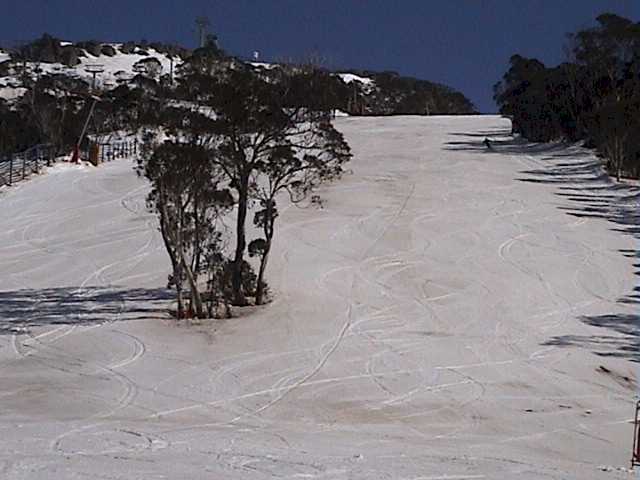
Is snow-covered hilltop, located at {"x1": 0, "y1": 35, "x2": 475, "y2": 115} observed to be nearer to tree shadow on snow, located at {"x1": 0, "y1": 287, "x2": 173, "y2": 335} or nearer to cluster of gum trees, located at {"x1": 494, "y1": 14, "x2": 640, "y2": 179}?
cluster of gum trees, located at {"x1": 494, "y1": 14, "x2": 640, "y2": 179}

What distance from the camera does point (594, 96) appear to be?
62156 mm

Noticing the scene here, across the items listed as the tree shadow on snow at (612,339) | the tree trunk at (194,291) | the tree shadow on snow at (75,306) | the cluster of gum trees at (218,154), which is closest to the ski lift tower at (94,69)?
the tree shadow on snow at (75,306)

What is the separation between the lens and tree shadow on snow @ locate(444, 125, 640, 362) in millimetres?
22078

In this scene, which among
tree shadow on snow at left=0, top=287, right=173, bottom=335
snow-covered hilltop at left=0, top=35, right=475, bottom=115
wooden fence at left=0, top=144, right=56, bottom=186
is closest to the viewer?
tree shadow on snow at left=0, top=287, right=173, bottom=335

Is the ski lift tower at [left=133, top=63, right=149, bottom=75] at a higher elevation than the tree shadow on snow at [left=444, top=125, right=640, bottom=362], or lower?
higher

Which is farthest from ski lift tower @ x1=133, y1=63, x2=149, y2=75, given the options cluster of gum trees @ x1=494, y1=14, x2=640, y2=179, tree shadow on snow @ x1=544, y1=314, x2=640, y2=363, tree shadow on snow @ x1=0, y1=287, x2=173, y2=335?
tree shadow on snow @ x1=544, y1=314, x2=640, y2=363

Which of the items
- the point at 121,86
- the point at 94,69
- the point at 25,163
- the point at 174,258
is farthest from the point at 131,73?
the point at 174,258

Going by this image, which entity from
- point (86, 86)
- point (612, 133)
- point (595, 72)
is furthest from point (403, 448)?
point (86, 86)

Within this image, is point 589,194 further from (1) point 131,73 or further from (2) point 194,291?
(1) point 131,73

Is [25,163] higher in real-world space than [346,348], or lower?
higher

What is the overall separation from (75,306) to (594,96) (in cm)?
4304

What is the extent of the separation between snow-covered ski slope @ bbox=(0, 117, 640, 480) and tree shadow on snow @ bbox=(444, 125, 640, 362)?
0.15 m

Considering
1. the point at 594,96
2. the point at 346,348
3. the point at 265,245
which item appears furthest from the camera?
the point at 594,96

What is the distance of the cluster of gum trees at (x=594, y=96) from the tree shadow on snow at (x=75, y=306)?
27015mm
